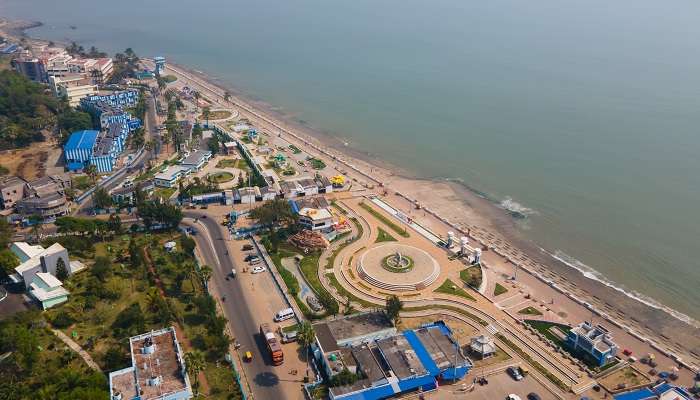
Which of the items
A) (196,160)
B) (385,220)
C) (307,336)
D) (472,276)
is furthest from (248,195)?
(307,336)

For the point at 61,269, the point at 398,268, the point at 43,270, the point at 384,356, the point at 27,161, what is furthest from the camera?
the point at 27,161

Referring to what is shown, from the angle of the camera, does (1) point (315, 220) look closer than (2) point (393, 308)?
No

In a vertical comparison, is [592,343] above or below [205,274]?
above

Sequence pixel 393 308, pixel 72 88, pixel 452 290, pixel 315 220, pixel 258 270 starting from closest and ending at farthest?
pixel 393 308
pixel 452 290
pixel 258 270
pixel 315 220
pixel 72 88

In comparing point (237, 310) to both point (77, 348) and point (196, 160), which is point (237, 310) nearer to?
point (77, 348)

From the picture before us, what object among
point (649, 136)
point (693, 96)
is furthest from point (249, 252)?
point (693, 96)

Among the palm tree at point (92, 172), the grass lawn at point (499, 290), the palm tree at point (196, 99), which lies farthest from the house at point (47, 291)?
the palm tree at point (196, 99)

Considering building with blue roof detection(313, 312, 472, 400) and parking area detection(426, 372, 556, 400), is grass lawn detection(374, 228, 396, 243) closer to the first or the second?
building with blue roof detection(313, 312, 472, 400)
